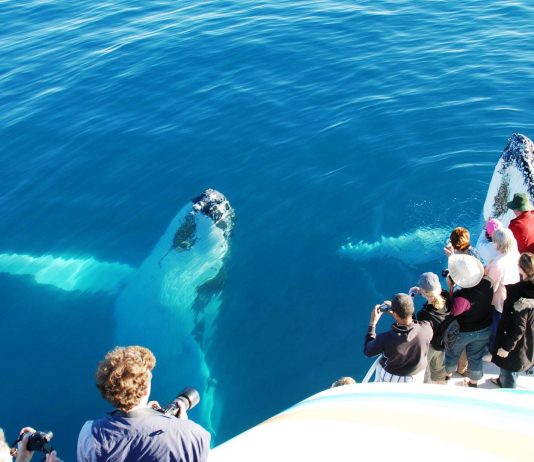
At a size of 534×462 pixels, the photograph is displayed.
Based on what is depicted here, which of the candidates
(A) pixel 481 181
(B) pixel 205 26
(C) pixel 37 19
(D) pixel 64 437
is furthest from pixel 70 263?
(C) pixel 37 19

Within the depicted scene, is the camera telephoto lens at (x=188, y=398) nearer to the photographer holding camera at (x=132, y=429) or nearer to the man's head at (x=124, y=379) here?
the photographer holding camera at (x=132, y=429)

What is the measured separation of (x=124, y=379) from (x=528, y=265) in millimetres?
5008

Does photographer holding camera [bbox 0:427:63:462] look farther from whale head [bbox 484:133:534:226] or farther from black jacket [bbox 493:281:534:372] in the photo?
whale head [bbox 484:133:534:226]

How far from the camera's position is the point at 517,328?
7.55 meters

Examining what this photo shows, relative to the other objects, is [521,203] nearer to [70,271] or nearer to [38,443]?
[38,443]

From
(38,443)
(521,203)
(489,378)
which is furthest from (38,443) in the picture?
(521,203)

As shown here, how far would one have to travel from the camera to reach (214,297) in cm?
1371

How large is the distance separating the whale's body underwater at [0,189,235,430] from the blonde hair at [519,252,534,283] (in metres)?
6.43

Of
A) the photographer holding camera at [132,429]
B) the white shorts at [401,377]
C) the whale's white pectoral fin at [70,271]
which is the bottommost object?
the whale's white pectoral fin at [70,271]

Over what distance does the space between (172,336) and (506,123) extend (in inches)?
483

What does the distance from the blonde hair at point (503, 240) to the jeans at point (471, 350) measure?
1.14m

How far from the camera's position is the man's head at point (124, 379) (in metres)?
5.14

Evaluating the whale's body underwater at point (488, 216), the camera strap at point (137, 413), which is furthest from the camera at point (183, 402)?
the whale's body underwater at point (488, 216)

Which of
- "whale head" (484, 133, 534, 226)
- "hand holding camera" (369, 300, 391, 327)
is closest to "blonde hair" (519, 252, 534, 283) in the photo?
"hand holding camera" (369, 300, 391, 327)
